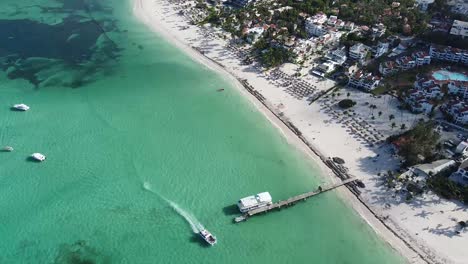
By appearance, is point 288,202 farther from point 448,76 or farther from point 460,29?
point 460,29

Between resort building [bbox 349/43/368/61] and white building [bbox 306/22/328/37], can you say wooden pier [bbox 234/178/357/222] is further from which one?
white building [bbox 306/22/328/37]

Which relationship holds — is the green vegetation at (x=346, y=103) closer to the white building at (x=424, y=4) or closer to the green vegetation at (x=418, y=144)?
the green vegetation at (x=418, y=144)

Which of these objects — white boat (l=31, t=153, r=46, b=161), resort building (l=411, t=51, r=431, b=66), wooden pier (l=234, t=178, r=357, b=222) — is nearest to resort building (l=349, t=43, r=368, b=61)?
resort building (l=411, t=51, r=431, b=66)

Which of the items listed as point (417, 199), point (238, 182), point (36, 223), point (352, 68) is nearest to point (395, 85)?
point (352, 68)

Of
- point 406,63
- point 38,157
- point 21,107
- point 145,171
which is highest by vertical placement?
point 406,63

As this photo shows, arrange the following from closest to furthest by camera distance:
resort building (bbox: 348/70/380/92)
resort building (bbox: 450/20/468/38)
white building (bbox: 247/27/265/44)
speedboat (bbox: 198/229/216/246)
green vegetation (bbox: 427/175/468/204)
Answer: speedboat (bbox: 198/229/216/246) → green vegetation (bbox: 427/175/468/204) → resort building (bbox: 348/70/380/92) → resort building (bbox: 450/20/468/38) → white building (bbox: 247/27/265/44)

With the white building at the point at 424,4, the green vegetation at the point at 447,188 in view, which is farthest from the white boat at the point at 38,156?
the white building at the point at 424,4

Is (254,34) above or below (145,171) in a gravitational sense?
above

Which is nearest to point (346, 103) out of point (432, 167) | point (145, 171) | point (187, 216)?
point (432, 167)
